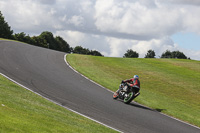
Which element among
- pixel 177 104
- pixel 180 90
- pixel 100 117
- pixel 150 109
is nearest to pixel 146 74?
pixel 180 90

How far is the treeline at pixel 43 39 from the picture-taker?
8619cm

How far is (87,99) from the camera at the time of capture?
17094 millimetres

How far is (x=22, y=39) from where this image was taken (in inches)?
3878

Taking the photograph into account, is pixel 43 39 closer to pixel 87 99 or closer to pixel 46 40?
pixel 46 40

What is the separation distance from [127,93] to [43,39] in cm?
10140

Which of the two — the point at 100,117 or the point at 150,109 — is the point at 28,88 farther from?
the point at 150,109

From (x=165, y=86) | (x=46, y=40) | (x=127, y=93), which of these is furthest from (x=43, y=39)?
(x=127, y=93)

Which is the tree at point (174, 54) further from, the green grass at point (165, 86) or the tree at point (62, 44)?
the green grass at point (165, 86)

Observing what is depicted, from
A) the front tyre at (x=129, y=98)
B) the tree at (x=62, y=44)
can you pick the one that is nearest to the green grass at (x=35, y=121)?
the front tyre at (x=129, y=98)

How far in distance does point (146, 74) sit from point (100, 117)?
18.1 meters

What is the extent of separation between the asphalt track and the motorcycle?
1.27ft

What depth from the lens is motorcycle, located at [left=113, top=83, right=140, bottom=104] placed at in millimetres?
17859

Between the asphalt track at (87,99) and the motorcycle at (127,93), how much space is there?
39 centimetres

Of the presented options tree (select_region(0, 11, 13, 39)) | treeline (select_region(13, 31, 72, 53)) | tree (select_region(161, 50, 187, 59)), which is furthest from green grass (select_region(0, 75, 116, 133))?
tree (select_region(161, 50, 187, 59))
